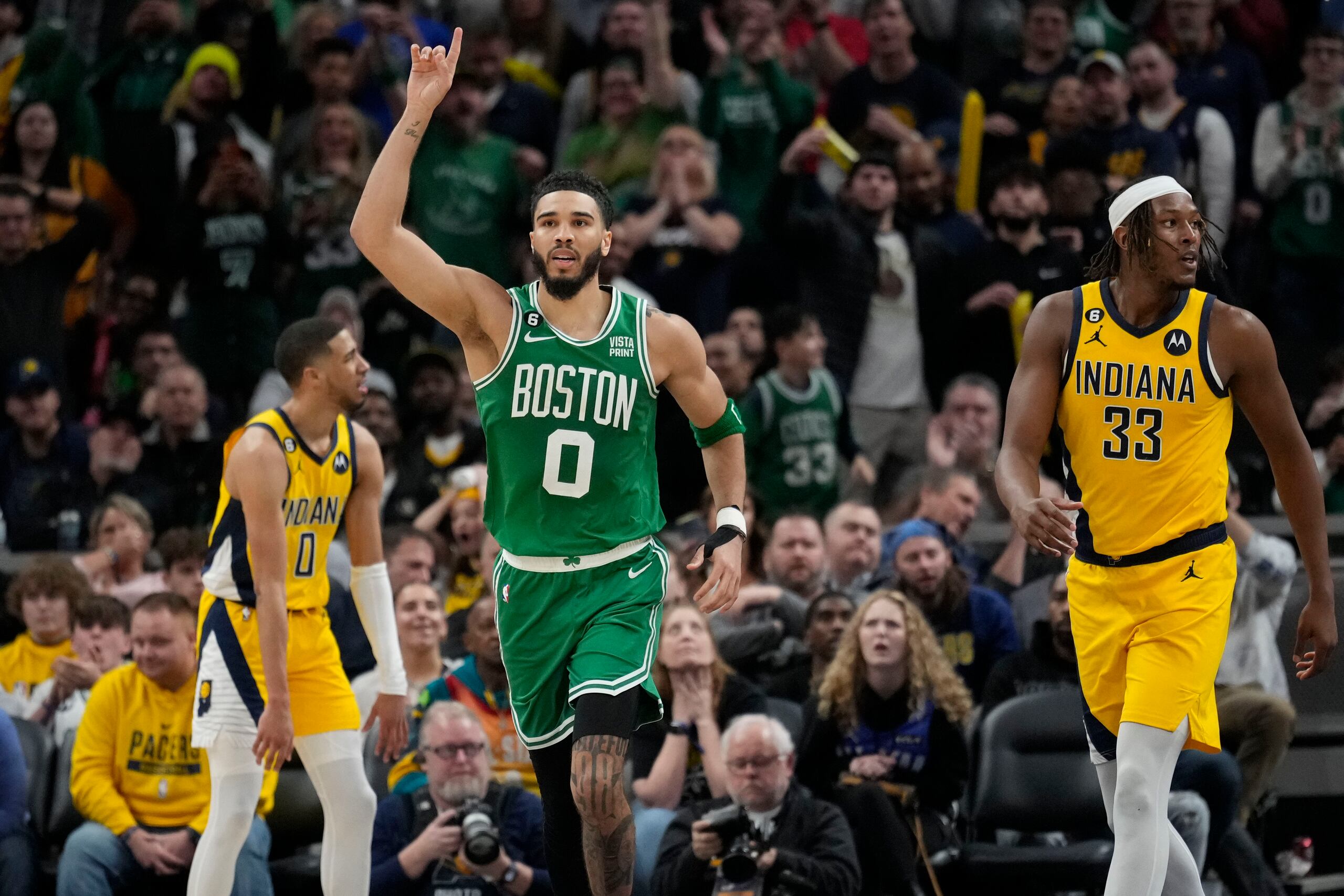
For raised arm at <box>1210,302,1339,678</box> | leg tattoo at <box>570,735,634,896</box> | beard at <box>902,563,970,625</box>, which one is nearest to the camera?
leg tattoo at <box>570,735,634,896</box>

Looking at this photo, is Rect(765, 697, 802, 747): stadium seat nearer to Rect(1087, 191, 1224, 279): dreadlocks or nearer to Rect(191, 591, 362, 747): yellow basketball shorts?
Rect(191, 591, 362, 747): yellow basketball shorts

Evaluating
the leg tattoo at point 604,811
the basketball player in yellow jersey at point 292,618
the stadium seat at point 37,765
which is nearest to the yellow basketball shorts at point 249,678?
the basketball player in yellow jersey at point 292,618

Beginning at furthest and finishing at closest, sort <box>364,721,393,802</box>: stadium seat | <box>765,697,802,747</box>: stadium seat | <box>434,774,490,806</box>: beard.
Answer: <box>364,721,393,802</box>: stadium seat → <box>765,697,802,747</box>: stadium seat → <box>434,774,490,806</box>: beard

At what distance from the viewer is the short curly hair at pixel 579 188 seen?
595 centimetres

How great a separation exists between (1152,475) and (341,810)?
3116 millimetres

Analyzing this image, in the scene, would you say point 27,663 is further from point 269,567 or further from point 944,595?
point 944,595

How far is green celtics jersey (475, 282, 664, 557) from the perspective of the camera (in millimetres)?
5875

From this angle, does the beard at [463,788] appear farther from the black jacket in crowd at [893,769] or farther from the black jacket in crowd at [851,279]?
the black jacket in crowd at [851,279]

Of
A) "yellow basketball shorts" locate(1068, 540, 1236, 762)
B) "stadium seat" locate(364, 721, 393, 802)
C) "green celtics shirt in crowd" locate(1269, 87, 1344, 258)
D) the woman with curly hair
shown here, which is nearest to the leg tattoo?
"yellow basketball shorts" locate(1068, 540, 1236, 762)

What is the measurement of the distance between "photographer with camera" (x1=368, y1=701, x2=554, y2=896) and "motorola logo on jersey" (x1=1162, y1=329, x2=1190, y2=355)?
3.46m

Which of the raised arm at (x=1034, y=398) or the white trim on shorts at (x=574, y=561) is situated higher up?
the raised arm at (x=1034, y=398)

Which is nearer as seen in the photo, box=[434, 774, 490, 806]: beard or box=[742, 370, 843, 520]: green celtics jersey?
box=[434, 774, 490, 806]: beard

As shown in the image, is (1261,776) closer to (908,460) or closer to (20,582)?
(908,460)

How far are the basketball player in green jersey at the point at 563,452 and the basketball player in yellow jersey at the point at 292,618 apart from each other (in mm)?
1125
